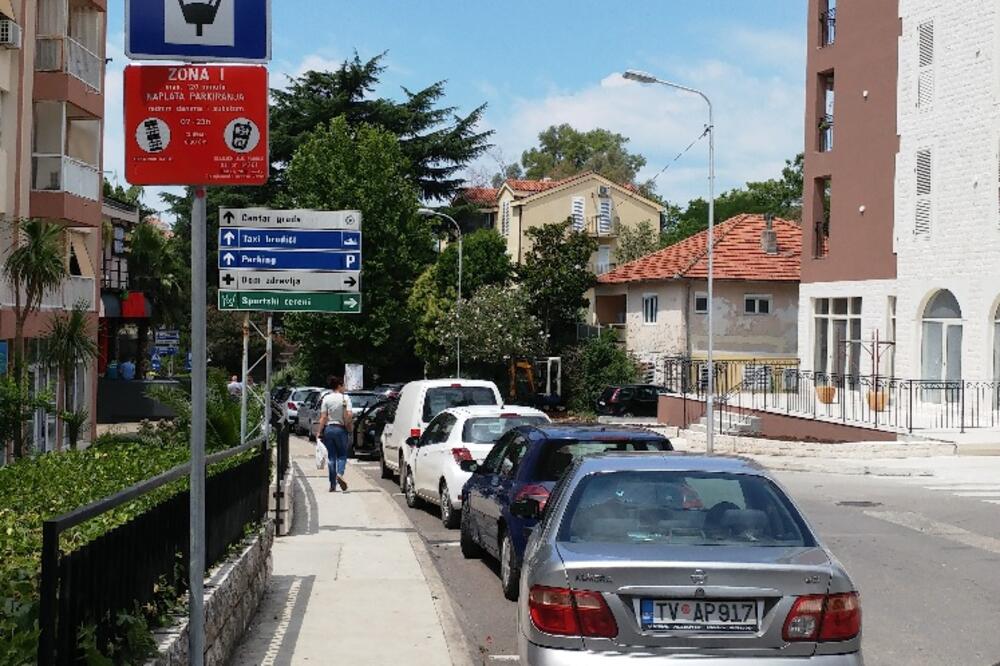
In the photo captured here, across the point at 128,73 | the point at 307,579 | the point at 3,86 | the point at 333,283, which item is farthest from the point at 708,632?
the point at 3,86

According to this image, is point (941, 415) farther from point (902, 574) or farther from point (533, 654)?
point (533, 654)

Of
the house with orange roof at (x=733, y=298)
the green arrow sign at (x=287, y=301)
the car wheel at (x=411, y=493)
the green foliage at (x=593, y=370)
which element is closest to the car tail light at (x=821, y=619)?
the green arrow sign at (x=287, y=301)

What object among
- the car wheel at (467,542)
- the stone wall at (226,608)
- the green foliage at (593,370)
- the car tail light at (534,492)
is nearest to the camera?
the stone wall at (226,608)

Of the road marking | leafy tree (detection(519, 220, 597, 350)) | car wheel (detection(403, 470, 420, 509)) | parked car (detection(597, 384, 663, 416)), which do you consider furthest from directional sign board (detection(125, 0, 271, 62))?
leafy tree (detection(519, 220, 597, 350))

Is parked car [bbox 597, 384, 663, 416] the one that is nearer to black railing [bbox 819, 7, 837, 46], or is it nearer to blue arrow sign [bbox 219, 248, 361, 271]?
black railing [bbox 819, 7, 837, 46]

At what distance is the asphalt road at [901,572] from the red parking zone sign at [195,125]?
460cm

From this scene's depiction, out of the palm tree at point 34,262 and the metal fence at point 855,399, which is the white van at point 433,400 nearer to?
the palm tree at point 34,262

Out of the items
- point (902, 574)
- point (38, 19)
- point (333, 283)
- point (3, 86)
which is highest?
point (38, 19)

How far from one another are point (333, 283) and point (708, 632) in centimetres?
1165

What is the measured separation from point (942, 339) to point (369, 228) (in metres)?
28.9

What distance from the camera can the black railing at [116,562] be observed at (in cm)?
455

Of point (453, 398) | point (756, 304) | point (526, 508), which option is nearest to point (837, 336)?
point (756, 304)

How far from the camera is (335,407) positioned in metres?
20.1

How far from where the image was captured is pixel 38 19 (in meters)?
30.4
